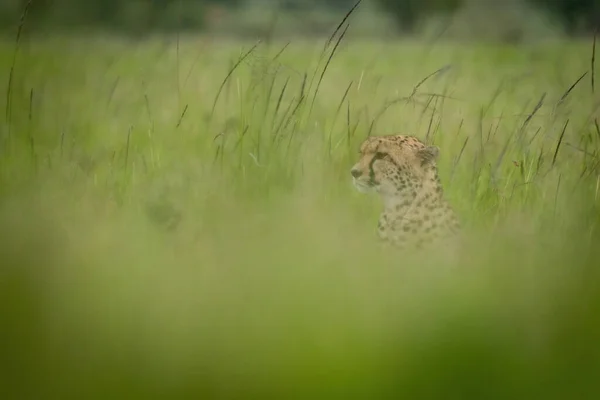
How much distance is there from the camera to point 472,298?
4.61ft

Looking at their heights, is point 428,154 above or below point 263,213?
above

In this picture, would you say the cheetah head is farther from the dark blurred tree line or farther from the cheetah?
the dark blurred tree line

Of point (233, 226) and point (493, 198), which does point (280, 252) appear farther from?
point (493, 198)

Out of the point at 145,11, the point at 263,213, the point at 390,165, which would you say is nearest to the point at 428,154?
the point at 390,165

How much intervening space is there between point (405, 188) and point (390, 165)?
0.06m

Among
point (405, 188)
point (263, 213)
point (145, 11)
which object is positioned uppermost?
point (145, 11)

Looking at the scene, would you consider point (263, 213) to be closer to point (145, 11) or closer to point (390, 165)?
point (390, 165)

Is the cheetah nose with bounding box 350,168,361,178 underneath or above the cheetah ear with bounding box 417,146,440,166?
underneath

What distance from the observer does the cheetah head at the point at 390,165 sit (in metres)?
1.37

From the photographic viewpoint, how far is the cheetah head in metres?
1.37

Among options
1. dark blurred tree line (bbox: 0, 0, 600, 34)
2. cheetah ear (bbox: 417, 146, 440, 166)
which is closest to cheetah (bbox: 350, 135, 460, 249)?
cheetah ear (bbox: 417, 146, 440, 166)

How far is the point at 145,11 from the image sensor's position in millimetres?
1363

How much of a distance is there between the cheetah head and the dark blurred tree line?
0.26 meters

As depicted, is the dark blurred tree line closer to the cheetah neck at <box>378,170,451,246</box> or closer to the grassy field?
the grassy field
